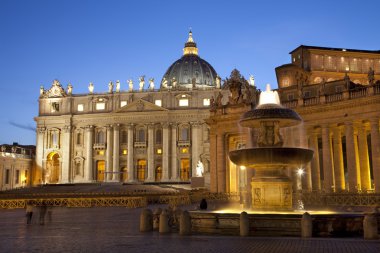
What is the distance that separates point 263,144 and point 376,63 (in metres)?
55.4

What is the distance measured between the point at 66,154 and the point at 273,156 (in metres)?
95.5

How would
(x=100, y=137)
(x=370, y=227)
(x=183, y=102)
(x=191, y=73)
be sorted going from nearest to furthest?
(x=370, y=227) → (x=183, y=102) → (x=100, y=137) → (x=191, y=73)

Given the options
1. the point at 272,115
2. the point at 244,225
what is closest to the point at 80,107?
the point at 272,115

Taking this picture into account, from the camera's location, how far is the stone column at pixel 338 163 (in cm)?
3862

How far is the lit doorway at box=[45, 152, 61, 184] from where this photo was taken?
110 meters

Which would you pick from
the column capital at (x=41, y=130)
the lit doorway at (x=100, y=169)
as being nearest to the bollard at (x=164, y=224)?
the lit doorway at (x=100, y=169)

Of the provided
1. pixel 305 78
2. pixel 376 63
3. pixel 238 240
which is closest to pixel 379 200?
pixel 238 240

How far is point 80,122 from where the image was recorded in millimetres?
109438

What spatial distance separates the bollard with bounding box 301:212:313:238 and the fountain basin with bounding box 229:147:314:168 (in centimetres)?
367

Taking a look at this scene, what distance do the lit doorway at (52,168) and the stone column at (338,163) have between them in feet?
275

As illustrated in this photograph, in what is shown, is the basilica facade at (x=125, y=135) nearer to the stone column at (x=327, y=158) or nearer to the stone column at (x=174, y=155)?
the stone column at (x=174, y=155)

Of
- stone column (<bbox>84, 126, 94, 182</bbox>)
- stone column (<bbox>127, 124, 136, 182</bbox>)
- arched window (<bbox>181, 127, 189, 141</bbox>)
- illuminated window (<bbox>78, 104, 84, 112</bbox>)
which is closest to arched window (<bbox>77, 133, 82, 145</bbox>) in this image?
stone column (<bbox>84, 126, 94, 182</bbox>)

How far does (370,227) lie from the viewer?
15711mm

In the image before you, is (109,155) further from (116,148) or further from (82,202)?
(82,202)
